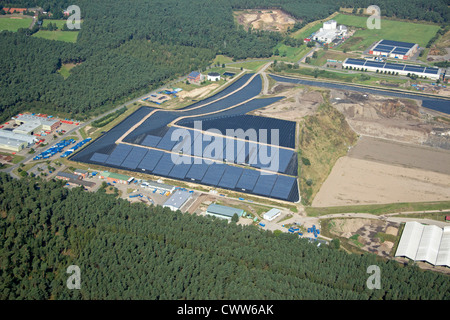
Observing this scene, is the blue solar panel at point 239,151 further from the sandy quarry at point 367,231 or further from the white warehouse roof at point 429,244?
the white warehouse roof at point 429,244

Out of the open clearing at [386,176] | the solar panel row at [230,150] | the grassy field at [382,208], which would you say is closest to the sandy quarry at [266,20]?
the open clearing at [386,176]

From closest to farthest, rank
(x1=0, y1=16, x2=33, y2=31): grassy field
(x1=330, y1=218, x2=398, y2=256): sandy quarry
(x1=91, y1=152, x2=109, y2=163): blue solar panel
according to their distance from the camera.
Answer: (x1=330, y1=218, x2=398, y2=256): sandy quarry < (x1=91, y1=152, x2=109, y2=163): blue solar panel < (x1=0, y1=16, x2=33, y2=31): grassy field

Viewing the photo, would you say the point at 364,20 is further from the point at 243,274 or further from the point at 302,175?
the point at 243,274

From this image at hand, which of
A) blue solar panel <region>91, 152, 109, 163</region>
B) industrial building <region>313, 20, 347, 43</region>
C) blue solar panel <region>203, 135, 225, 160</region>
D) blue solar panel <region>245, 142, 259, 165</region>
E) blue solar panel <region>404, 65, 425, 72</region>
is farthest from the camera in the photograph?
industrial building <region>313, 20, 347, 43</region>

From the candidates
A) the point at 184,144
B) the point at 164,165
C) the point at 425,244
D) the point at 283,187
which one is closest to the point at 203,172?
the point at 164,165

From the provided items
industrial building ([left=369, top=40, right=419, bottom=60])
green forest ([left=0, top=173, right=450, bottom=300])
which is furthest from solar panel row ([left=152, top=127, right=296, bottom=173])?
industrial building ([left=369, top=40, right=419, bottom=60])

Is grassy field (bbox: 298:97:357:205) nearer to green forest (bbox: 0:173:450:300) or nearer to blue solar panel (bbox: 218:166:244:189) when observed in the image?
blue solar panel (bbox: 218:166:244:189)
